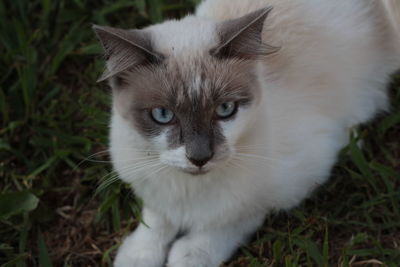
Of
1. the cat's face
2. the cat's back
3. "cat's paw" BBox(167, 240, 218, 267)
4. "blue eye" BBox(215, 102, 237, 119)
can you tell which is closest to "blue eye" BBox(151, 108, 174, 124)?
the cat's face

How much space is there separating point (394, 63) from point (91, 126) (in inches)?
66.2

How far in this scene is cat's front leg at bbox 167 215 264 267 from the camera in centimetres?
245

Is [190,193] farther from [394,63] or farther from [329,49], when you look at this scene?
[394,63]

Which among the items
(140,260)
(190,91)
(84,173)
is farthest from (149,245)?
(190,91)

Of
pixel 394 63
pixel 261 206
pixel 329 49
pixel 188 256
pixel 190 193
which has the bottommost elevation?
pixel 188 256

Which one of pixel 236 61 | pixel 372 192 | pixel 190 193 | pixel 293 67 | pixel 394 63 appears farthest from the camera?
pixel 394 63

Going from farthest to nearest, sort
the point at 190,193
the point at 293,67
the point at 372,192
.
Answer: the point at 372,192
the point at 293,67
the point at 190,193

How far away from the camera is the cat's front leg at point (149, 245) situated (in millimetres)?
2520

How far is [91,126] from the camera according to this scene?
10.0 feet

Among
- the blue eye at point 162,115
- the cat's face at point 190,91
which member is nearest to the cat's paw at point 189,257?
the cat's face at point 190,91

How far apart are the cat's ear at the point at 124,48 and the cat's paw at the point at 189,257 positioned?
876 millimetres

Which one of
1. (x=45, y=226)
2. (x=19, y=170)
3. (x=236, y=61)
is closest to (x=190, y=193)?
(x=236, y=61)

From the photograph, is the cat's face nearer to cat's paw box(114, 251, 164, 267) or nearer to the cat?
the cat

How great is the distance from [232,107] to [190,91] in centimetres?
18
